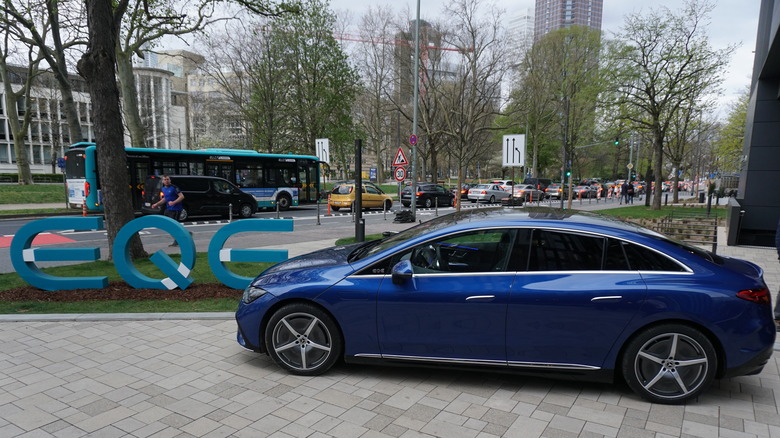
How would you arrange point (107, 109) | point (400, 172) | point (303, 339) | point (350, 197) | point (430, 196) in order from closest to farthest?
point (303, 339)
point (107, 109)
point (400, 172)
point (350, 197)
point (430, 196)

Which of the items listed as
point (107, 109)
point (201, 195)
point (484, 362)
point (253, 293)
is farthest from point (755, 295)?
point (201, 195)

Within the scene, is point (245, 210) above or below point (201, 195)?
below

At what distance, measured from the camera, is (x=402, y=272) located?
380 centimetres

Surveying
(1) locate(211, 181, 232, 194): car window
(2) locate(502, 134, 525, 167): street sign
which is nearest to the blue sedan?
(2) locate(502, 134, 525, 167): street sign

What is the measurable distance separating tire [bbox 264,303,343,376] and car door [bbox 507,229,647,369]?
5.21 ft

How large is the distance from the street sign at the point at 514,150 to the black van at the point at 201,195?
36.7ft

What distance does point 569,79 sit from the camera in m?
44.5

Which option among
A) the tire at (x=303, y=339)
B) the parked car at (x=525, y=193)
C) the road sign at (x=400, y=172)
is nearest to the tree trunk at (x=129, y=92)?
the road sign at (x=400, y=172)

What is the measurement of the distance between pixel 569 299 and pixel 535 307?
0.27 m

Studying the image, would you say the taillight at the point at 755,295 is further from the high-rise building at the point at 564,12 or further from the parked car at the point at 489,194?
the high-rise building at the point at 564,12

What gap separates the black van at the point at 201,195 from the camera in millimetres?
18062

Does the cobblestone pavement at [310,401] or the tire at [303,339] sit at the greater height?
the tire at [303,339]

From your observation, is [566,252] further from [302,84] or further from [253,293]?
[302,84]

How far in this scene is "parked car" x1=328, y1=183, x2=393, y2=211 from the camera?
23859 millimetres
